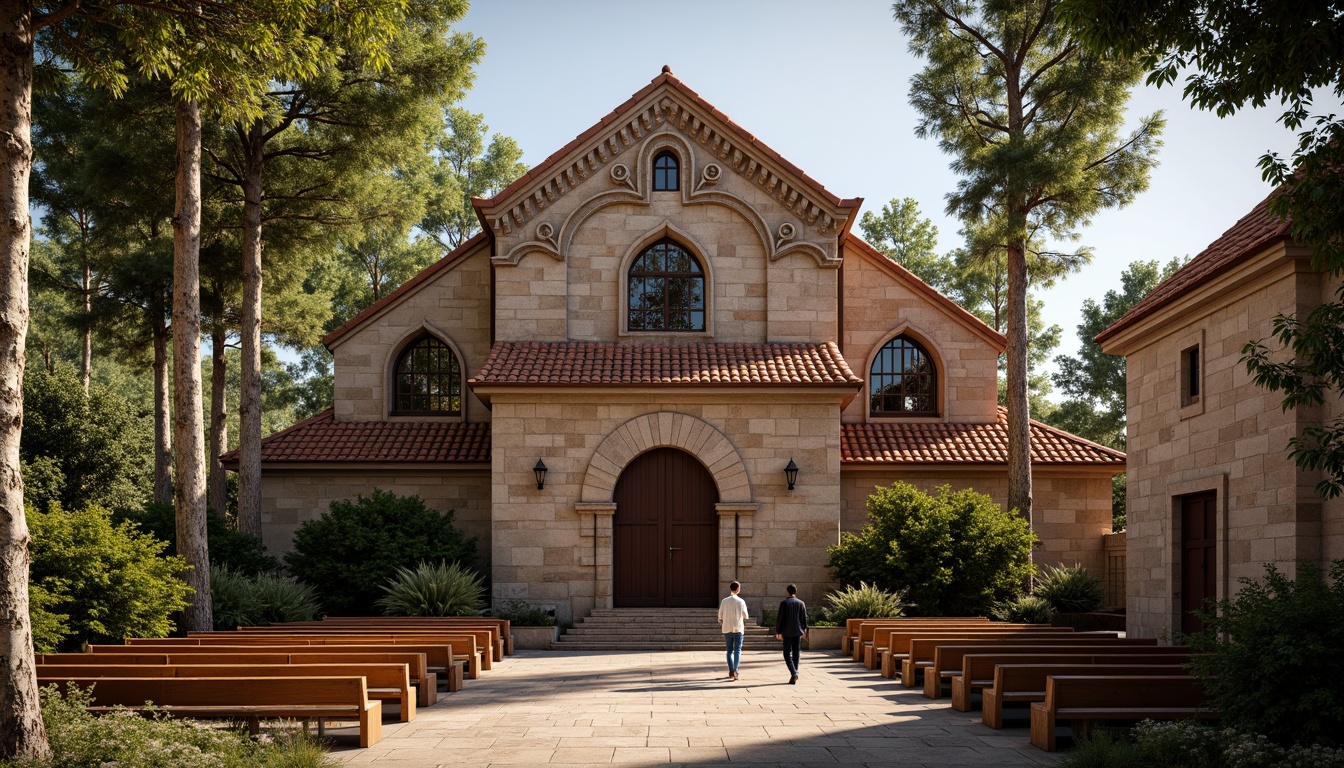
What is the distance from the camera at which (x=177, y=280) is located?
18.9m

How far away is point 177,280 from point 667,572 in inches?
460

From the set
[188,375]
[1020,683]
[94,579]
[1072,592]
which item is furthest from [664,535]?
[1020,683]

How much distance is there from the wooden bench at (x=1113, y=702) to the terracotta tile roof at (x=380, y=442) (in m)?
17.7

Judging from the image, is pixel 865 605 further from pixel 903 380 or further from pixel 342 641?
pixel 342 641

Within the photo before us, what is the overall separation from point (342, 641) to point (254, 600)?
7.06 metres

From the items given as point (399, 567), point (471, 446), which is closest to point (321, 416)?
point (471, 446)

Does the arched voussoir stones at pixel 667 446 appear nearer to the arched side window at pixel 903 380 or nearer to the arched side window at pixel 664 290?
the arched side window at pixel 664 290

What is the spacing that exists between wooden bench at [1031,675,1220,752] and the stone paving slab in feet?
1.21

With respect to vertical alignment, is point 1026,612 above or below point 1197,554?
below

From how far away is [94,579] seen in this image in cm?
1602

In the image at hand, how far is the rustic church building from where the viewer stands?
2400 centimetres

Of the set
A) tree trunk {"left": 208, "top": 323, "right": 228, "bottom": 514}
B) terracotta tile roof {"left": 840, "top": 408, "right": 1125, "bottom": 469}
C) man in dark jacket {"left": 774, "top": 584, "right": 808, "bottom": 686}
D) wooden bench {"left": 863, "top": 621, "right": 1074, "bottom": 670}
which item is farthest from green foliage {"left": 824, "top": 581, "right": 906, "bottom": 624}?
tree trunk {"left": 208, "top": 323, "right": 228, "bottom": 514}

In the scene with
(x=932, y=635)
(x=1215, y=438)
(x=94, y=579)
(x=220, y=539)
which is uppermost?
(x=1215, y=438)

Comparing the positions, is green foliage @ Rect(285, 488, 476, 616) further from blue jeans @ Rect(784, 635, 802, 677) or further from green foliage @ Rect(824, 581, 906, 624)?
blue jeans @ Rect(784, 635, 802, 677)
